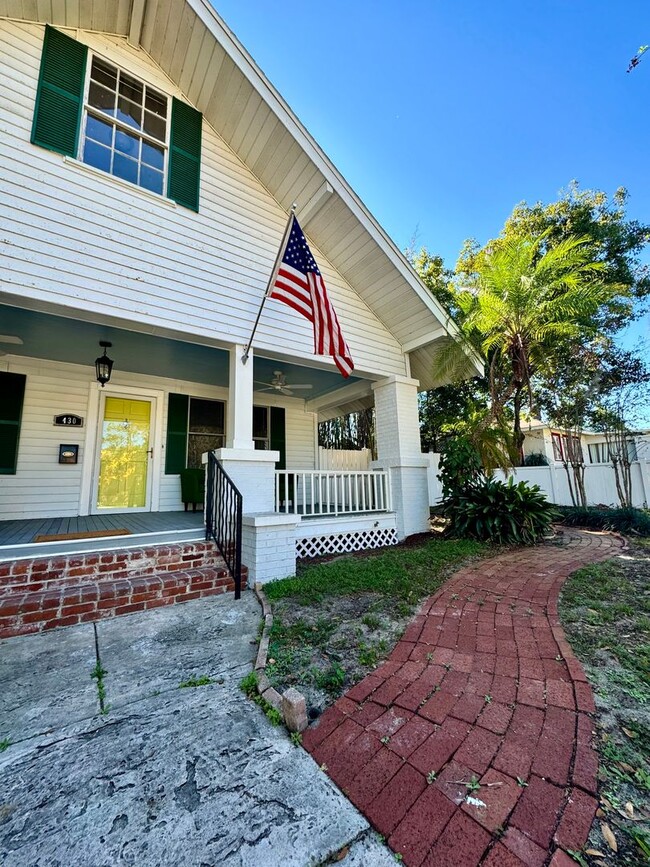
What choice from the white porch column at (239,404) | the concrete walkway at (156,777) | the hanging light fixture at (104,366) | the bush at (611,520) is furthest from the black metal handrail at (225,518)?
the bush at (611,520)

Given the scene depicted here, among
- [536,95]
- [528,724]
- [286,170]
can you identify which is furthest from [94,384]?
[536,95]

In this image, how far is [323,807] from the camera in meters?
1.37

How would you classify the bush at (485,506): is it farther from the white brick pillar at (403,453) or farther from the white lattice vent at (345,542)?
the white lattice vent at (345,542)

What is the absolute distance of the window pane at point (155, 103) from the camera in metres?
5.13

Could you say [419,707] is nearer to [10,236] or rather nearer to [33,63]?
[10,236]

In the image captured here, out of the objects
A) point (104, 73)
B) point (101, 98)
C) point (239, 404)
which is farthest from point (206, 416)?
point (104, 73)

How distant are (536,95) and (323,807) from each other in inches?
463

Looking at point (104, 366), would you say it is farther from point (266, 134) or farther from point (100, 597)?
point (266, 134)

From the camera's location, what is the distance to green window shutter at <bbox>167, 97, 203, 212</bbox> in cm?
492

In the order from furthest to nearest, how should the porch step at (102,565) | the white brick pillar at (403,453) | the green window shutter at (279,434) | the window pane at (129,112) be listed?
the green window shutter at (279,434) < the white brick pillar at (403,453) < the window pane at (129,112) < the porch step at (102,565)

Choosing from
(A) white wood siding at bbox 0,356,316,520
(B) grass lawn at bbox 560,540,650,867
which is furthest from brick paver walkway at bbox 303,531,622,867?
(A) white wood siding at bbox 0,356,316,520

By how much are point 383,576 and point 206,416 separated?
16.4 ft

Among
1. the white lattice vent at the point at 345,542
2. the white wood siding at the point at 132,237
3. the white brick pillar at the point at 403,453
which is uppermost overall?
the white wood siding at the point at 132,237

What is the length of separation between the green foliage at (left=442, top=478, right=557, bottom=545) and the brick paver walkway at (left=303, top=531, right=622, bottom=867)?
3.24 metres
